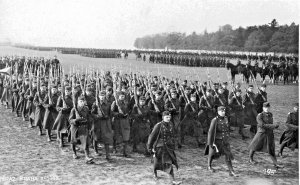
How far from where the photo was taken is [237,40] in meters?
47.9

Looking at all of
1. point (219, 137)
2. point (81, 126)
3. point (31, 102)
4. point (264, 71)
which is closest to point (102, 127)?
point (81, 126)

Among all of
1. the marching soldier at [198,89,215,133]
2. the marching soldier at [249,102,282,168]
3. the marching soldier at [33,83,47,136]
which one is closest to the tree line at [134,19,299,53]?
the marching soldier at [198,89,215,133]

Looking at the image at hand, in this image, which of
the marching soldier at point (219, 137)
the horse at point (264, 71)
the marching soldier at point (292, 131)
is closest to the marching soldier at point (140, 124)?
the marching soldier at point (219, 137)

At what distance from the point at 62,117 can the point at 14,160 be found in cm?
163

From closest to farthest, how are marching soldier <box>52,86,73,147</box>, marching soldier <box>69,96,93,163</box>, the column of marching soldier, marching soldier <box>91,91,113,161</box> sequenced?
the column of marching soldier
marching soldier <box>69,96,93,163</box>
marching soldier <box>91,91,113,161</box>
marching soldier <box>52,86,73,147</box>

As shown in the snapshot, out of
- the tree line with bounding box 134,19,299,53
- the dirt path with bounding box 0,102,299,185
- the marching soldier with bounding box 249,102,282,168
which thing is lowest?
the dirt path with bounding box 0,102,299,185

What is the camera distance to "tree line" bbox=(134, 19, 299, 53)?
3153 centimetres

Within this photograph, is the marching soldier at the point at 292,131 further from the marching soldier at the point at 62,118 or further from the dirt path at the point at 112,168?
the marching soldier at the point at 62,118

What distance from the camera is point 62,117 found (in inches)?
376

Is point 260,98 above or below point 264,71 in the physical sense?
below

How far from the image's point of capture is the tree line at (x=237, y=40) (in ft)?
103

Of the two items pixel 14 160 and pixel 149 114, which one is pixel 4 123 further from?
pixel 149 114

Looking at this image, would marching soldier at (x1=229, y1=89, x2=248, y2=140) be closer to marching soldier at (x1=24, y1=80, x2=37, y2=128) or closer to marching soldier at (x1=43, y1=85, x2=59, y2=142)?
marching soldier at (x1=43, y1=85, x2=59, y2=142)

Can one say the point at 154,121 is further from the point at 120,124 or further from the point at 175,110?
the point at 120,124
